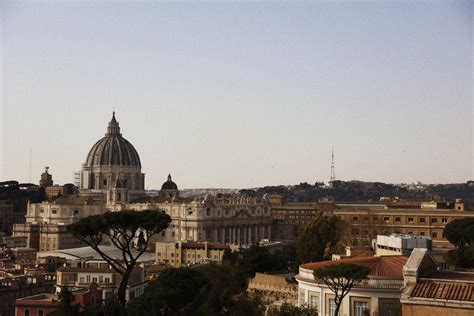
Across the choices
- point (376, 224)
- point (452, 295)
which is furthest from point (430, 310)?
point (376, 224)

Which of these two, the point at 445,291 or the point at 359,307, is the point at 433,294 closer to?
the point at 445,291

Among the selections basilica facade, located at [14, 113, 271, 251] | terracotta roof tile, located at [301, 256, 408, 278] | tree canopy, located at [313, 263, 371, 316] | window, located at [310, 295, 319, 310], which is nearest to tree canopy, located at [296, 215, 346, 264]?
terracotta roof tile, located at [301, 256, 408, 278]

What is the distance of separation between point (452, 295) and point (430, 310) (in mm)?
436

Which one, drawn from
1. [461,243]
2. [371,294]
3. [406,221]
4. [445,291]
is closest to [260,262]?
[461,243]

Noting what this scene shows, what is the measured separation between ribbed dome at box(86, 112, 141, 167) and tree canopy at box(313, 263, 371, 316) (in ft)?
265

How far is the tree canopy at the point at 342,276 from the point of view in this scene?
15547 mm

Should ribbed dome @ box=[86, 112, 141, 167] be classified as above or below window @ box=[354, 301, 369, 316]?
above

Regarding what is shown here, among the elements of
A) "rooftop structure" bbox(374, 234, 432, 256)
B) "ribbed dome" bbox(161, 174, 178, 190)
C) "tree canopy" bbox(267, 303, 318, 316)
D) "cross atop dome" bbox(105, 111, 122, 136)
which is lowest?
"tree canopy" bbox(267, 303, 318, 316)

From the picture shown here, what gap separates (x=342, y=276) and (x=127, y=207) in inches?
2563

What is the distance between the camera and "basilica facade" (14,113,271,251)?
7256 centimetres

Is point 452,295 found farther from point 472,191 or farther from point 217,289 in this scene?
point 472,191

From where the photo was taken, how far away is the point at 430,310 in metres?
11.2

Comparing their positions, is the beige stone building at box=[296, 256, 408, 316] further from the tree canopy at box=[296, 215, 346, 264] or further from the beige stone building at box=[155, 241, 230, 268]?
the beige stone building at box=[155, 241, 230, 268]

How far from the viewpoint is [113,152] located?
9538cm
